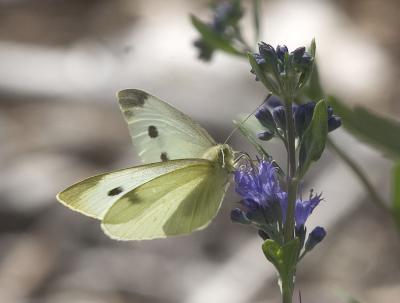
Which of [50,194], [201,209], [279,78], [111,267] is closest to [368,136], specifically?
[201,209]

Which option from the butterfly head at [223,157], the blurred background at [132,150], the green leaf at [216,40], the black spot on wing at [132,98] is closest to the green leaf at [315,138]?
the butterfly head at [223,157]

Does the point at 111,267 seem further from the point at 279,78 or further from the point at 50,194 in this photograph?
the point at 279,78

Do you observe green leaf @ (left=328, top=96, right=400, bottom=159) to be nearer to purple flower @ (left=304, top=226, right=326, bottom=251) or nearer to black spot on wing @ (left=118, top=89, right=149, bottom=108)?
black spot on wing @ (left=118, top=89, right=149, bottom=108)

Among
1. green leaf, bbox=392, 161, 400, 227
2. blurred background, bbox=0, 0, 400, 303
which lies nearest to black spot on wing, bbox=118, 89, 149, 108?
green leaf, bbox=392, 161, 400, 227

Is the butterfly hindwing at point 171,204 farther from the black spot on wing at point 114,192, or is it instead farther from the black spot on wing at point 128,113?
the black spot on wing at point 128,113

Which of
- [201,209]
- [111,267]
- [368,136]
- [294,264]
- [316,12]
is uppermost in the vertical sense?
[316,12]

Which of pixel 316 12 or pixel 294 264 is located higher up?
pixel 316 12

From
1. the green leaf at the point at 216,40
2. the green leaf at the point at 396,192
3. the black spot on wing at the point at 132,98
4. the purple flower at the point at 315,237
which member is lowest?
the purple flower at the point at 315,237

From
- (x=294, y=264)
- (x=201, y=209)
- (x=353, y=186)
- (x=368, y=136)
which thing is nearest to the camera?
(x=294, y=264)
